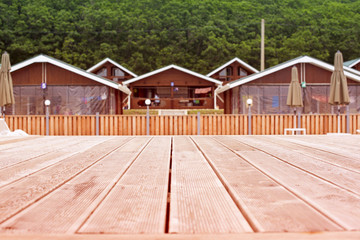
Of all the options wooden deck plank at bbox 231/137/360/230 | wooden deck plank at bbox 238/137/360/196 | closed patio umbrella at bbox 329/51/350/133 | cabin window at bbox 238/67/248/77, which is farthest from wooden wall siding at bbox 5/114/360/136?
cabin window at bbox 238/67/248/77

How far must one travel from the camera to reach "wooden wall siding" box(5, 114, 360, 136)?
10.8m

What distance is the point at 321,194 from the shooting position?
1427 mm

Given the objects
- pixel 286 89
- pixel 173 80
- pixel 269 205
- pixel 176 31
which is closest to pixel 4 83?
pixel 269 205

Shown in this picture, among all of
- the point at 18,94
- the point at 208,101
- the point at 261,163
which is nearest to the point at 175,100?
the point at 208,101

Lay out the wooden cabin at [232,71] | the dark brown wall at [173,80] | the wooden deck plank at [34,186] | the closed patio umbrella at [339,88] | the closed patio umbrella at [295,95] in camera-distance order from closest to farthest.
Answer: the wooden deck plank at [34,186]
the closed patio umbrella at [339,88]
the closed patio umbrella at [295,95]
the dark brown wall at [173,80]
the wooden cabin at [232,71]

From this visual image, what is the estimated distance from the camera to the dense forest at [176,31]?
46250mm

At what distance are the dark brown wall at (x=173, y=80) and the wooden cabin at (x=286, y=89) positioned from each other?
19.0 feet

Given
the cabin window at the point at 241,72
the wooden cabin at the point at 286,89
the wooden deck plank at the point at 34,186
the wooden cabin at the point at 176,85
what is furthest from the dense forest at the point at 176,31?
the wooden deck plank at the point at 34,186

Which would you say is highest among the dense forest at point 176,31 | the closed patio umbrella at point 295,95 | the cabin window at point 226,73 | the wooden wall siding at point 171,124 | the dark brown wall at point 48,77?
the dense forest at point 176,31

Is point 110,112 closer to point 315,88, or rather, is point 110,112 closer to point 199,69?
point 315,88

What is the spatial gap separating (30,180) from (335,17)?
54789mm

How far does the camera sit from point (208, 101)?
879 inches

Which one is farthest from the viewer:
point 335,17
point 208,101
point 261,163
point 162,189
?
point 335,17

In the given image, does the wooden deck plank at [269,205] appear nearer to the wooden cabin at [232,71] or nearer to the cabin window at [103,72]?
the wooden cabin at [232,71]
